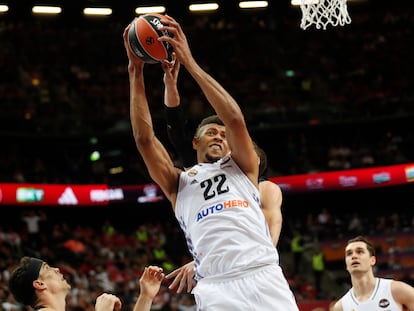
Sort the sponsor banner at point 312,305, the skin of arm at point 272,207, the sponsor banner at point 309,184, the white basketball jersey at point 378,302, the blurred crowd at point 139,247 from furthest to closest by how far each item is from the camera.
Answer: the sponsor banner at point 309,184 < the sponsor banner at point 312,305 < the blurred crowd at point 139,247 < the white basketball jersey at point 378,302 < the skin of arm at point 272,207

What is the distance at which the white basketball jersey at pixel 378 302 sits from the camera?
680 centimetres

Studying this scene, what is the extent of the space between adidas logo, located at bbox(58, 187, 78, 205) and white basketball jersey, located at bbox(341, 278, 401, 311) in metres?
13.1

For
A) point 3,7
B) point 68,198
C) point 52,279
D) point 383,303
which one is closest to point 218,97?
point 52,279

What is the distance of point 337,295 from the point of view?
1683 centimetres

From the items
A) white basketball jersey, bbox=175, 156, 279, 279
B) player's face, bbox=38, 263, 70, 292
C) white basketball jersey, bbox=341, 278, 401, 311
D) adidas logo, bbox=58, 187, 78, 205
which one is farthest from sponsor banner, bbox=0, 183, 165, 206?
white basketball jersey, bbox=175, 156, 279, 279

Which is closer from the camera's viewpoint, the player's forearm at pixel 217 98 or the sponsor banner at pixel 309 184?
the player's forearm at pixel 217 98

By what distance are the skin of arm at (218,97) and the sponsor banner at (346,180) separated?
15831mm

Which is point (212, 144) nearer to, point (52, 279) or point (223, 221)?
point (223, 221)

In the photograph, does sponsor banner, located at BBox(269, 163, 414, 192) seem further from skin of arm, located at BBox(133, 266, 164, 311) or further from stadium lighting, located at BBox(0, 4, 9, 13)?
skin of arm, located at BBox(133, 266, 164, 311)

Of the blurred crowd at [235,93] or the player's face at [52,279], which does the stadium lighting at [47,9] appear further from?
the player's face at [52,279]

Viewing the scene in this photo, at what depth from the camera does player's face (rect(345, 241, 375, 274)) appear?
22.7 feet

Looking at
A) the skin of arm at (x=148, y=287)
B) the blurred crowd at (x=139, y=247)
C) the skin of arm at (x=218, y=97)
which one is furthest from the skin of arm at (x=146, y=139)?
the blurred crowd at (x=139, y=247)

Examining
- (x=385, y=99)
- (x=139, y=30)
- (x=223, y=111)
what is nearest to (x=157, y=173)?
(x=223, y=111)

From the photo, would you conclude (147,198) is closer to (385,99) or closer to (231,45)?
(231,45)
